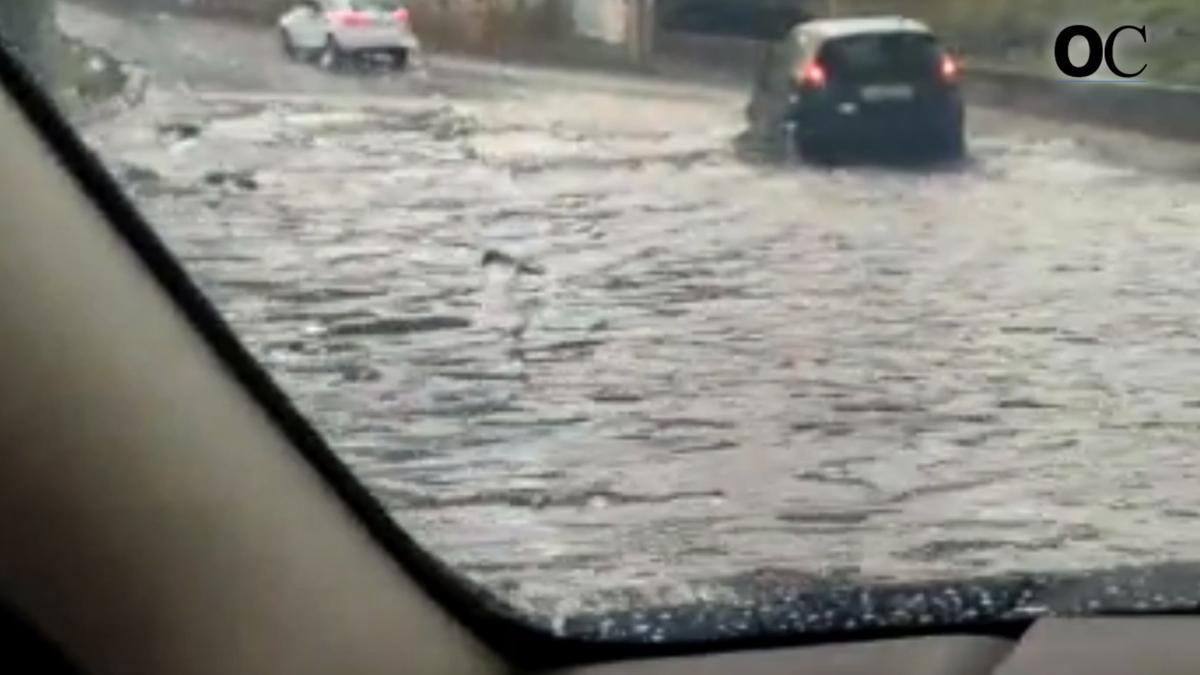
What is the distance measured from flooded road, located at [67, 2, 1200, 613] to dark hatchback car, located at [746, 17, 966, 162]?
0.13 feet

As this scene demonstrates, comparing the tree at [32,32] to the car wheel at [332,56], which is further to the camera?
the car wheel at [332,56]

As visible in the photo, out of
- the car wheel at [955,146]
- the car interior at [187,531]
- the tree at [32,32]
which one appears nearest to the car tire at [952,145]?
the car wheel at [955,146]

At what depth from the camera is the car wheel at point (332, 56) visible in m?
2.25

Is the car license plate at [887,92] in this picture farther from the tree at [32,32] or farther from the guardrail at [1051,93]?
the tree at [32,32]

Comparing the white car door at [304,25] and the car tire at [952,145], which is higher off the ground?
the white car door at [304,25]

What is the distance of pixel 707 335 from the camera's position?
232 cm

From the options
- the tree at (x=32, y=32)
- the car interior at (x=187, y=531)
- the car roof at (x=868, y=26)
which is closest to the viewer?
the car interior at (x=187, y=531)

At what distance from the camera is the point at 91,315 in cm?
193

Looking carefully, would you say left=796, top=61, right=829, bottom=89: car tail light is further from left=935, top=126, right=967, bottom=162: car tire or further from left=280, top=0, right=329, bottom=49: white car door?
left=280, top=0, right=329, bottom=49: white car door

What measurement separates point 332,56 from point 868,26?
1.87 feet

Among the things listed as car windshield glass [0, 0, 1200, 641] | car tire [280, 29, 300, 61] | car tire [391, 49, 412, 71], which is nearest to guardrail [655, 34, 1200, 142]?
car windshield glass [0, 0, 1200, 641]

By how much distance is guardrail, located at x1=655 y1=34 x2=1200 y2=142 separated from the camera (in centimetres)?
221

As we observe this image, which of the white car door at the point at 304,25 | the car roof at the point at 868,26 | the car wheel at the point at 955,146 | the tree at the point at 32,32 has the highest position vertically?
the tree at the point at 32,32

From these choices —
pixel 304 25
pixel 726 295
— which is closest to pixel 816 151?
pixel 726 295
